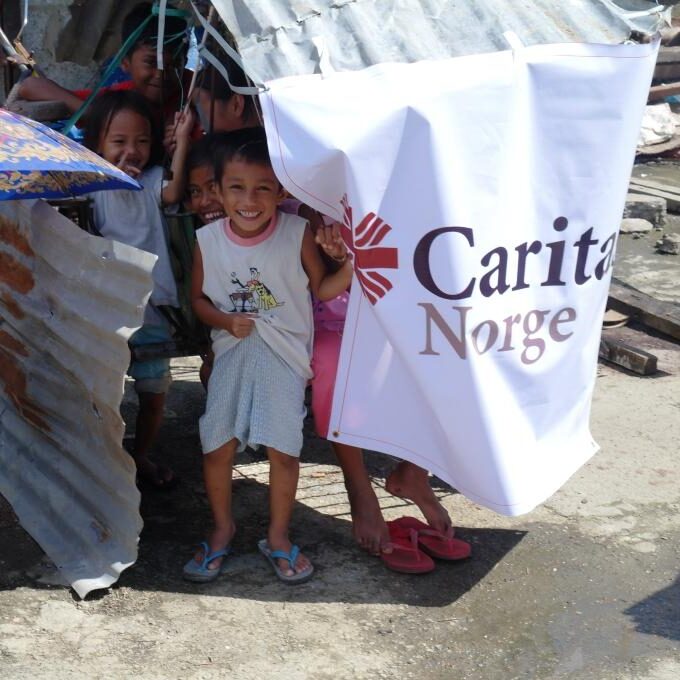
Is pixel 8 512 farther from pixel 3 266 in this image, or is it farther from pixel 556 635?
pixel 556 635

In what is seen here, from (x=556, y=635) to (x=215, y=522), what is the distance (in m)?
1.22

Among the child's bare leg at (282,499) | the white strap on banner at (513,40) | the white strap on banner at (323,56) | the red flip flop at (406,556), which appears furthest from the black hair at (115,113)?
the red flip flop at (406,556)

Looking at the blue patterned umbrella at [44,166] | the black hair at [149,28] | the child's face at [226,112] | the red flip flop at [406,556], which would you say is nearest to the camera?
the blue patterned umbrella at [44,166]

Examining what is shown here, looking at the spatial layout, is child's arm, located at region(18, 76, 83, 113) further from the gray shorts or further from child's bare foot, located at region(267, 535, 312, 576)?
child's bare foot, located at region(267, 535, 312, 576)

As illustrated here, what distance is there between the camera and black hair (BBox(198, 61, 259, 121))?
416 centimetres

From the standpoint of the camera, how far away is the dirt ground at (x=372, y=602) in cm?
344

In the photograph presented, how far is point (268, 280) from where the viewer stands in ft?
12.8

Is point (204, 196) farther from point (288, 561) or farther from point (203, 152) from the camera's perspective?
point (288, 561)

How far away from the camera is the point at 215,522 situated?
4016 millimetres

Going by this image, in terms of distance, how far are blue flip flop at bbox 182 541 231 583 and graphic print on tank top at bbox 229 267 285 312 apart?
0.83 metres

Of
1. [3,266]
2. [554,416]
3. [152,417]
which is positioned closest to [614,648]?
[554,416]

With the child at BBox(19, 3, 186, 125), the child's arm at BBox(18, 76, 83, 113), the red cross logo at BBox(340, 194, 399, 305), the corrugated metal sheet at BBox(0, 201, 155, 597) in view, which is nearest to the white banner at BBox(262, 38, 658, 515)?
the red cross logo at BBox(340, 194, 399, 305)

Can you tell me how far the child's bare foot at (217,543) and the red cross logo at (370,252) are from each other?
100 cm

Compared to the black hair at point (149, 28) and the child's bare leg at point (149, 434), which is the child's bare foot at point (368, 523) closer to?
the child's bare leg at point (149, 434)
